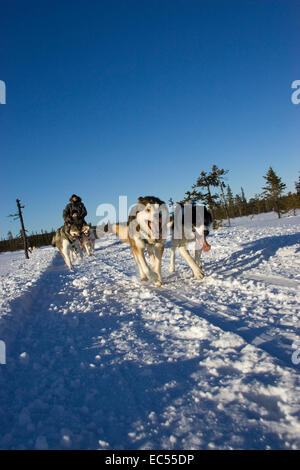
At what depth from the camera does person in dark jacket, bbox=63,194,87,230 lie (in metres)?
11.0

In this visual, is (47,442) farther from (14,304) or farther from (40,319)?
(14,304)

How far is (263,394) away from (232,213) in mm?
81001

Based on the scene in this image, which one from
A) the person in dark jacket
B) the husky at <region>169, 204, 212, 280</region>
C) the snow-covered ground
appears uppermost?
the person in dark jacket

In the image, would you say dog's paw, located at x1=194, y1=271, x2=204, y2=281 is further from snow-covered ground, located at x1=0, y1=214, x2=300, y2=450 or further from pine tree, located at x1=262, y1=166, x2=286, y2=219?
pine tree, located at x1=262, y1=166, x2=286, y2=219

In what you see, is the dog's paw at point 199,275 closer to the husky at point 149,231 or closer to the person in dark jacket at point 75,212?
the husky at point 149,231

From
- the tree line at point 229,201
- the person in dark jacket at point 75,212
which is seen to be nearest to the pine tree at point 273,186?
the tree line at point 229,201

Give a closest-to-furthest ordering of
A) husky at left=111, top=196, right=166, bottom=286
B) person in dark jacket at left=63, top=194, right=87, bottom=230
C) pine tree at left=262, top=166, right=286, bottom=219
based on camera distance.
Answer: husky at left=111, top=196, right=166, bottom=286, person in dark jacket at left=63, top=194, right=87, bottom=230, pine tree at left=262, top=166, right=286, bottom=219

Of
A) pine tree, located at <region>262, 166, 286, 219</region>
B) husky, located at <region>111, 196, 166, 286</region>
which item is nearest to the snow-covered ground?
husky, located at <region>111, 196, 166, 286</region>

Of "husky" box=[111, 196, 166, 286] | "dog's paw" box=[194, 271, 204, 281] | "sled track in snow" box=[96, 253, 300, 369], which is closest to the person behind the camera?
"sled track in snow" box=[96, 253, 300, 369]

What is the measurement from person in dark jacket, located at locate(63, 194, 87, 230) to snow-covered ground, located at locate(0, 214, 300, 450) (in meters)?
7.39

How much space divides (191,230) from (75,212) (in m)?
7.27

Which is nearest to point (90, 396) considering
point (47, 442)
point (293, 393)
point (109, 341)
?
point (47, 442)

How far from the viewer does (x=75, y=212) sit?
37.0ft

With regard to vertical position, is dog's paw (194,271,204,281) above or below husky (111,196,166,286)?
below
